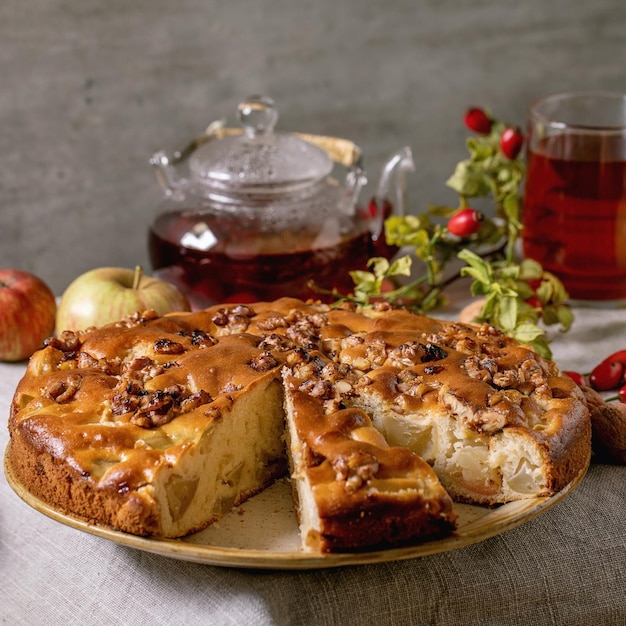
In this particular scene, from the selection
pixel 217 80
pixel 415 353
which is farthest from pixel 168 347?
pixel 217 80

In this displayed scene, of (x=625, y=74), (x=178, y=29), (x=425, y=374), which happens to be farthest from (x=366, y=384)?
(x=625, y=74)

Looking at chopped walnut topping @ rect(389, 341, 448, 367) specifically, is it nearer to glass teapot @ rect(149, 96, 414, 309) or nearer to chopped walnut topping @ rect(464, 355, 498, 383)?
chopped walnut topping @ rect(464, 355, 498, 383)

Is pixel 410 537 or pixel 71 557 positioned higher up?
pixel 410 537

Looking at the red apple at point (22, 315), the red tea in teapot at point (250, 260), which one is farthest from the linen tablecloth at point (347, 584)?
the red tea in teapot at point (250, 260)

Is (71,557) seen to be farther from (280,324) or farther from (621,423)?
(621,423)

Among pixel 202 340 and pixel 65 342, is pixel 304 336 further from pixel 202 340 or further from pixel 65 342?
pixel 65 342

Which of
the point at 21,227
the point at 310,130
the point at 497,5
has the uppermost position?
the point at 497,5
